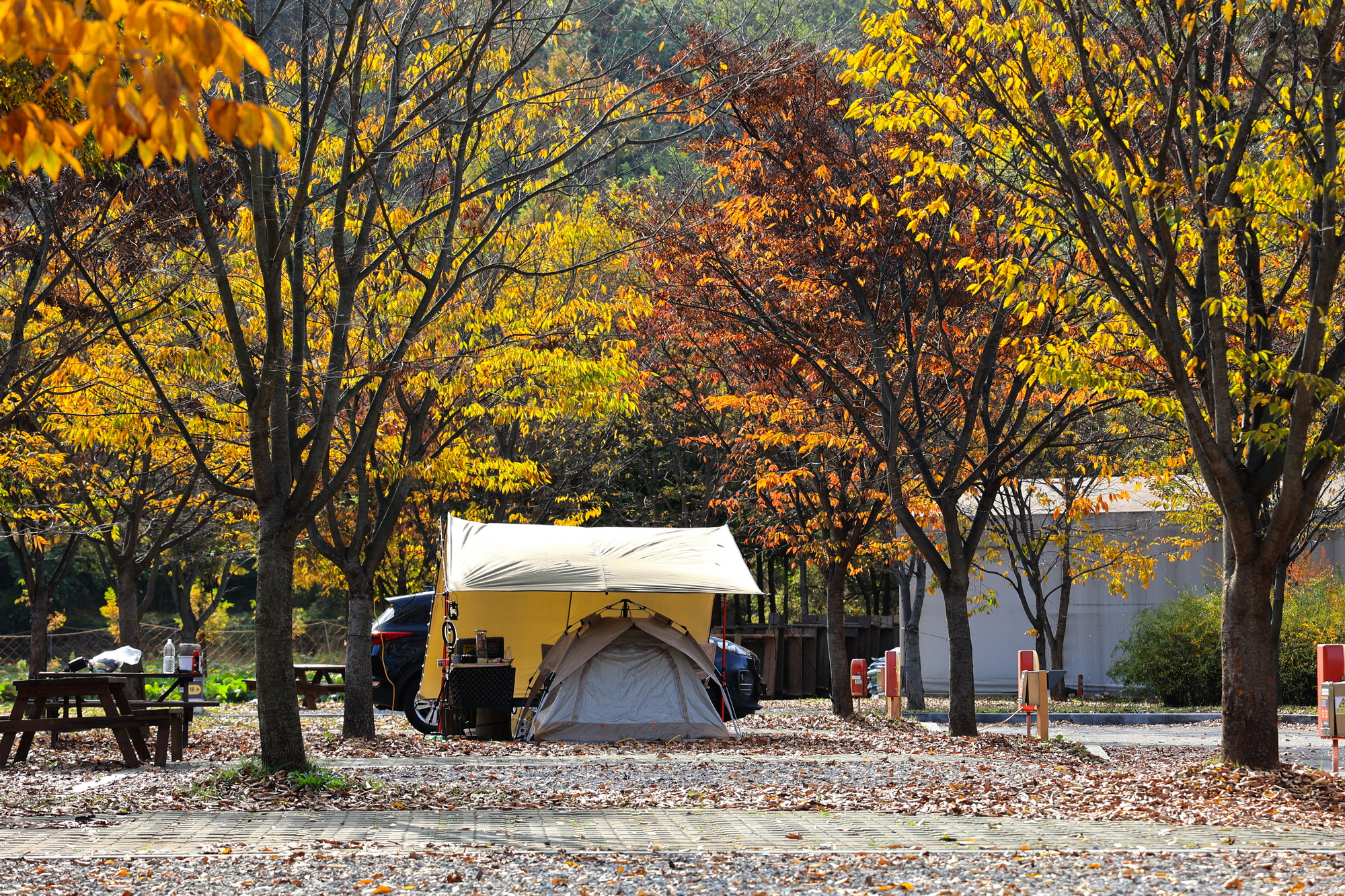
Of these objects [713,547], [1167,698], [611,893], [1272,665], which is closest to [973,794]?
[1272,665]

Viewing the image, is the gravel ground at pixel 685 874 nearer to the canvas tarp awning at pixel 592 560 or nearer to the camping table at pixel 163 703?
the camping table at pixel 163 703

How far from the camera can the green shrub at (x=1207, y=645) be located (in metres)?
19.4

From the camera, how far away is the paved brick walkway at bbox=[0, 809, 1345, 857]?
616cm

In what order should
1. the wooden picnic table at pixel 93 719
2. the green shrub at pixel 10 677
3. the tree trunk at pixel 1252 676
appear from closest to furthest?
the tree trunk at pixel 1252 676
the wooden picnic table at pixel 93 719
the green shrub at pixel 10 677

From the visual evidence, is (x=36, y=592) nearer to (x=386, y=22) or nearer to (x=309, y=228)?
(x=309, y=228)

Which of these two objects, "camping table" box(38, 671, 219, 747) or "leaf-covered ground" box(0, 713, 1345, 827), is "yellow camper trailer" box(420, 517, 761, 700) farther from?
"camping table" box(38, 671, 219, 747)

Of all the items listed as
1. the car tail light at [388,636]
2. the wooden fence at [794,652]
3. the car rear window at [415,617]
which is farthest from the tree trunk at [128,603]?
the wooden fence at [794,652]

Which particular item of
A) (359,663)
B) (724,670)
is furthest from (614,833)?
(724,670)

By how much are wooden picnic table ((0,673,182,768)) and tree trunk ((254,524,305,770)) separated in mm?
1900

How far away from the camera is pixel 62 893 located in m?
4.93

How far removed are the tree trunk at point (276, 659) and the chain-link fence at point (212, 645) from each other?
22.9 metres

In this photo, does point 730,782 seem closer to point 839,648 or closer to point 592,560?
point 592,560

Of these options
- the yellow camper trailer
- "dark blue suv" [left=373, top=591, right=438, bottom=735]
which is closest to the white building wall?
the yellow camper trailer

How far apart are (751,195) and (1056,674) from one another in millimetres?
10513
